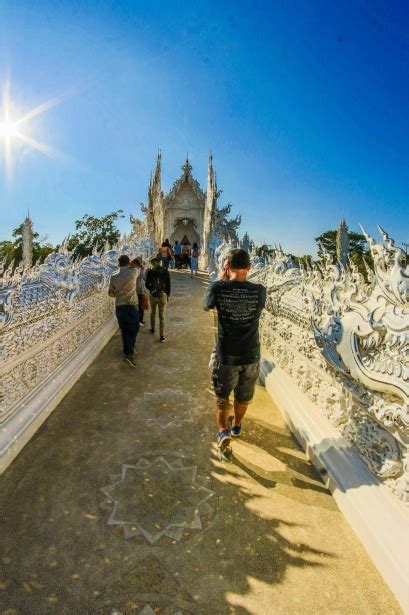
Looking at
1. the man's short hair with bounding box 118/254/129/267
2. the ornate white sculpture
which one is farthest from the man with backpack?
the ornate white sculpture

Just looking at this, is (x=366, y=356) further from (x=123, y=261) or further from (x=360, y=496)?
(x=123, y=261)

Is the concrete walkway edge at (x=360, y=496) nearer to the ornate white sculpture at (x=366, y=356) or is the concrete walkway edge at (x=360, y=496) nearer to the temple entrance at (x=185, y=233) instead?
the ornate white sculpture at (x=366, y=356)

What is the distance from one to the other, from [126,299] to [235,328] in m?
2.79

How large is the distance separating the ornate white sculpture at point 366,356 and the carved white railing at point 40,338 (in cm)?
267

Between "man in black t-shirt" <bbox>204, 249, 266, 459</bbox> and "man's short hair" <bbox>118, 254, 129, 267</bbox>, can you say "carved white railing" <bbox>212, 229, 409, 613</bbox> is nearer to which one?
"man in black t-shirt" <bbox>204, 249, 266, 459</bbox>

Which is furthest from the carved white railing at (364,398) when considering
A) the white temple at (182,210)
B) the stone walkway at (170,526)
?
the white temple at (182,210)

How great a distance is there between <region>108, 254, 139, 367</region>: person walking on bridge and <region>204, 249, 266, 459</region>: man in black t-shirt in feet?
7.97

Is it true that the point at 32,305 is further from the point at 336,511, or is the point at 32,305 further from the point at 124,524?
the point at 336,511

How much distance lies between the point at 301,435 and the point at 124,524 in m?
1.68

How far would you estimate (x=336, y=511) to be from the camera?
2260 millimetres

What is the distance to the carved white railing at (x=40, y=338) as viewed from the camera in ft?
9.17

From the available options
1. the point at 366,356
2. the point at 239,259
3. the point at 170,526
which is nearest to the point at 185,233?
the point at 239,259

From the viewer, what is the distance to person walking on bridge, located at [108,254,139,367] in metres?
4.86

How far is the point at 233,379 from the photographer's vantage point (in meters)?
2.71
